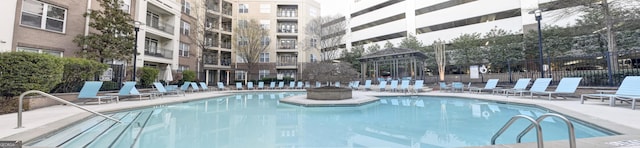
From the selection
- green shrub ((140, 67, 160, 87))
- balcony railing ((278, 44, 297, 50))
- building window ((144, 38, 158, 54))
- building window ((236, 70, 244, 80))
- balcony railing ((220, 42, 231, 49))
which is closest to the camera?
green shrub ((140, 67, 160, 87))

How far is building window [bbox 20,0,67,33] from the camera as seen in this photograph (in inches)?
439

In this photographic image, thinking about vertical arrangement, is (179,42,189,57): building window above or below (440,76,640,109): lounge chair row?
above

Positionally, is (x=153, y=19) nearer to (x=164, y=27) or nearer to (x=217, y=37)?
(x=164, y=27)

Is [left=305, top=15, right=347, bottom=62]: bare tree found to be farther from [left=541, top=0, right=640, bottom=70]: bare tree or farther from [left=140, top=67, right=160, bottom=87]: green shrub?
[left=541, top=0, right=640, bottom=70]: bare tree

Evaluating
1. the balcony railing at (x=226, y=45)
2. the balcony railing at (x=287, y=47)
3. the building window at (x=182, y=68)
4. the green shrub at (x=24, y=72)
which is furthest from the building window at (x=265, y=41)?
the green shrub at (x=24, y=72)

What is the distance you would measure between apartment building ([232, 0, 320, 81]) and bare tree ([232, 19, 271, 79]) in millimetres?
2010

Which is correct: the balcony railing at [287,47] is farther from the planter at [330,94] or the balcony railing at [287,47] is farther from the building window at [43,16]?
the planter at [330,94]

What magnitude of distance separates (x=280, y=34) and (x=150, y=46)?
15132mm

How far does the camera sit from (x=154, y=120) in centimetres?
618

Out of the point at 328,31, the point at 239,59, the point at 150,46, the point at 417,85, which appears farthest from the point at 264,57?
the point at 417,85

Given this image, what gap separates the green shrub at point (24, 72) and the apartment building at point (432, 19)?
27.9 metres

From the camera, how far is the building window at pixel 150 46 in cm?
1858

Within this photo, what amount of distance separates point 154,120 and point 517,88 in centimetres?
1395

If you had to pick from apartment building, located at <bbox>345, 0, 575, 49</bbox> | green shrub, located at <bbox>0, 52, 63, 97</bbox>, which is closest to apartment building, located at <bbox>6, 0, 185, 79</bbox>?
green shrub, located at <bbox>0, 52, 63, 97</bbox>
